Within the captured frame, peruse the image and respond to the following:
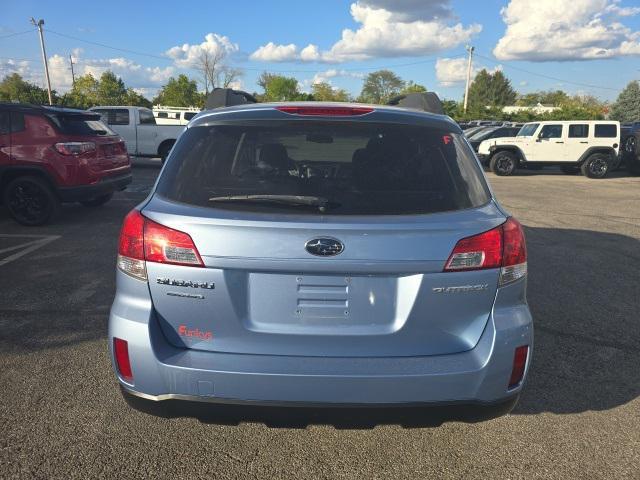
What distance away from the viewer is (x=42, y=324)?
13.7 ft

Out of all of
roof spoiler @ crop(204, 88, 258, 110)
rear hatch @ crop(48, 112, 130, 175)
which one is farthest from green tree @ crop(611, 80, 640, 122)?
roof spoiler @ crop(204, 88, 258, 110)

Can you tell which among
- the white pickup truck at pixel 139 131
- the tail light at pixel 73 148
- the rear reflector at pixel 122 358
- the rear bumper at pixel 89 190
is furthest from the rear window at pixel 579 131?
the rear reflector at pixel 122 358

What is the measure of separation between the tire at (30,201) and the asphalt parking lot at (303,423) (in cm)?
284

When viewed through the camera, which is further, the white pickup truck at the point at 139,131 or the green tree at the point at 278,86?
the green tree at the point at 278,86

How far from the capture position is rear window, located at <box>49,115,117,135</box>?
768 cm

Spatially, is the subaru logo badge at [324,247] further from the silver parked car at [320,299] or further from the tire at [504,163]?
the tire at [504,163]

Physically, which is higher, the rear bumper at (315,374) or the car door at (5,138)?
the car door at (5,138)

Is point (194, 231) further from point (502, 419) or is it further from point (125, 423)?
point (502, 419)

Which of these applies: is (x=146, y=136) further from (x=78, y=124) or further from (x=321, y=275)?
(x=321, y=275)

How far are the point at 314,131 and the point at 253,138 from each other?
1.02 feet

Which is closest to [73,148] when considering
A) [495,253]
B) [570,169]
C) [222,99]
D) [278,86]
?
[222,99]

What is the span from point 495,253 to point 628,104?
7927cm

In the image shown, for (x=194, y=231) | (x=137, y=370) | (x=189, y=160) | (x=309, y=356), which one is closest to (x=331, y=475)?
(x=309, y=356)

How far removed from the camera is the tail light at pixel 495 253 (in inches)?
82.4
